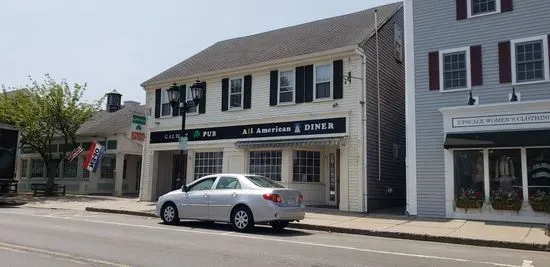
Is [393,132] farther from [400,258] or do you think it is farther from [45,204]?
[45,204]

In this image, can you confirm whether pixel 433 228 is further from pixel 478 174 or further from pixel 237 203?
pixel 237 203

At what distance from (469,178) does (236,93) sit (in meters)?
10.5

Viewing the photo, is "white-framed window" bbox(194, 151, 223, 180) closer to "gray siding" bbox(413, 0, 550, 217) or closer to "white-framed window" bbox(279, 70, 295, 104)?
"white-framed window" bbox(279, 70, 295, 104)

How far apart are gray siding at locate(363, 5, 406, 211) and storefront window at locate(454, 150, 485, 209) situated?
10.8 ft

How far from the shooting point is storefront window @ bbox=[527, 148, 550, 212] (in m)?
15.0

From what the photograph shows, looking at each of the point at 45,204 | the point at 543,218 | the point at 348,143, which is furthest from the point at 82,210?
the point at 543,218

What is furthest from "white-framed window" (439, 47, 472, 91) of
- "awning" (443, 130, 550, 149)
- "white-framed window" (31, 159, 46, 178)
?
"white-framed window" (31, 159, 46, 178)

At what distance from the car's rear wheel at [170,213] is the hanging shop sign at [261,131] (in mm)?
6972

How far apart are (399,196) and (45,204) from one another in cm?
1578

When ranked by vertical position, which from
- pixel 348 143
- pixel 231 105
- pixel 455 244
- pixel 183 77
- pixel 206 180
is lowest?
pixel 455 244

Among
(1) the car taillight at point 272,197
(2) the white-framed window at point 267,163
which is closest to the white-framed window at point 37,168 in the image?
(2) the white-framed window at point 267,163

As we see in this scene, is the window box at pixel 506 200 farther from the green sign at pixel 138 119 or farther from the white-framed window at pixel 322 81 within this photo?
the green sign at pixel 138 119

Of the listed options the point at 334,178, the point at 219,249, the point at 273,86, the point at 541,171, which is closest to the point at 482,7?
the point at 541,171

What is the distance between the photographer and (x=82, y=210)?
67.0 ft
